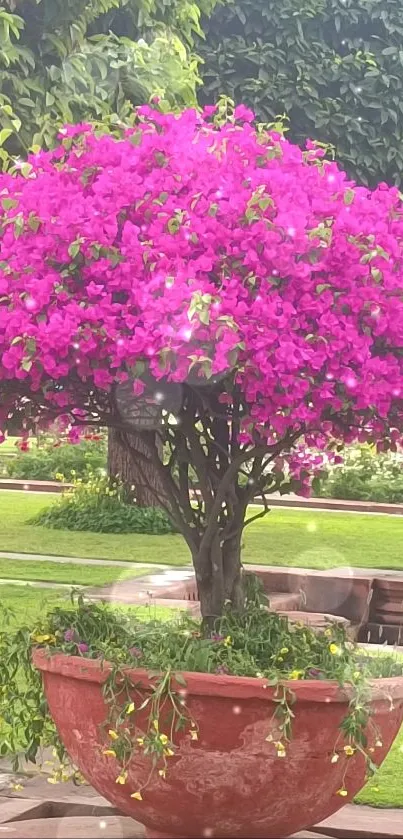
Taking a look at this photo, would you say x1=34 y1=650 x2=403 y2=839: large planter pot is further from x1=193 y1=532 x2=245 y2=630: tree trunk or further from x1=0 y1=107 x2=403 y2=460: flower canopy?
x1=0 y1=107 x2=403 y2=460: flower canopy

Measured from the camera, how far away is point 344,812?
17.8 feet

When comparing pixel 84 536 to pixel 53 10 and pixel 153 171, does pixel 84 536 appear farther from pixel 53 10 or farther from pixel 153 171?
pixel 153 171

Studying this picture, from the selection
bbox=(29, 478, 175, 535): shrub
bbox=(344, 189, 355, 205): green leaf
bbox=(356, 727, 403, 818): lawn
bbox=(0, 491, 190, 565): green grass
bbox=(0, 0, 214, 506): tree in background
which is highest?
bbox=(0, 0, 214, 506): tree in background

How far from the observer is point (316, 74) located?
1833 cm

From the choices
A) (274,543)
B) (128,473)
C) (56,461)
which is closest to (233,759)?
(274,543)

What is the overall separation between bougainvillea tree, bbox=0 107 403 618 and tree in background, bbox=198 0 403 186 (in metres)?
13.6

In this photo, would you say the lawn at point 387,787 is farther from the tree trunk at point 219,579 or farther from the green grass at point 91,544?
the green grass at point 91,544

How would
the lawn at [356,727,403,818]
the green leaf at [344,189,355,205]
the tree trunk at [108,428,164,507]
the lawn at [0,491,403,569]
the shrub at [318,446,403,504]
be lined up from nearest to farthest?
the green leaf at [344,189,355,205]
the lawn at [356,727,403,818]
the lawn at [0,491,403,569]
the tree trunk at [108,428,164,507]
the shrub at [318,446,403,504]

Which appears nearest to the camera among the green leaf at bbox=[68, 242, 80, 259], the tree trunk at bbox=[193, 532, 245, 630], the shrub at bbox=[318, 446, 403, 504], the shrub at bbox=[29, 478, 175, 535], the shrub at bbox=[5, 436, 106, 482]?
the green leaf at bbox=[68, 242, 80, 259]

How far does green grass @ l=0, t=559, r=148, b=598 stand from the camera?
12031 mm

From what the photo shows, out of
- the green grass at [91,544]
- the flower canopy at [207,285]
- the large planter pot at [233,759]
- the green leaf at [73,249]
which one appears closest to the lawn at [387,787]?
the large planter pot at [233,759]

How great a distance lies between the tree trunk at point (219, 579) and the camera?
5.09 m

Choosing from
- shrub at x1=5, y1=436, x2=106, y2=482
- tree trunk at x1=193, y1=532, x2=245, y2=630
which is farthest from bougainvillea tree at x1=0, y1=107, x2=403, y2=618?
shrub at x1=5, y1=436, x2=106, y2=482

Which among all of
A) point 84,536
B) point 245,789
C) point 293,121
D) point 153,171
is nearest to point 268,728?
point 245,789
